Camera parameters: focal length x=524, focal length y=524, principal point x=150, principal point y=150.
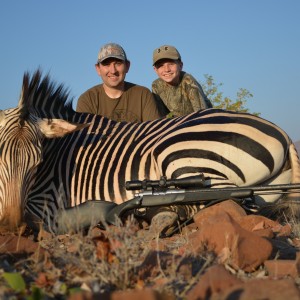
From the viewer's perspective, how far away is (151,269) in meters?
2.34

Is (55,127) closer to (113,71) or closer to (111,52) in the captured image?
(113,71)

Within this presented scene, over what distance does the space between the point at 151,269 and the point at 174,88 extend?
17.3 feet

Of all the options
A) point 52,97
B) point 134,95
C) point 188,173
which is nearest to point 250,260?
point 188,173

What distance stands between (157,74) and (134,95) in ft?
4.06

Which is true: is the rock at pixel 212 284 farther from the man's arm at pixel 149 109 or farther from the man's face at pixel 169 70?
the man's face at pixel 169 70

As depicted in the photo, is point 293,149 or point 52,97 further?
point 52,97

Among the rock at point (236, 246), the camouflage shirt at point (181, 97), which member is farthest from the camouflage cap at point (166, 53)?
the rock at point (236, 246)

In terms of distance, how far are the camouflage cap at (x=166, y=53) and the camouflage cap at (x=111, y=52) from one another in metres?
0.84

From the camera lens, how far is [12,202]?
3740mm

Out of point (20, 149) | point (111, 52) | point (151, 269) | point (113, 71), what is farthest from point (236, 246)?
point (111, 52)

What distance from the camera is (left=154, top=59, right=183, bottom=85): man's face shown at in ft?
24.0

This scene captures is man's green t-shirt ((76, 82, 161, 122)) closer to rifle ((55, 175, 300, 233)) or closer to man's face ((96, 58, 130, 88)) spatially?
man's face ((96, 58, 130, 88))

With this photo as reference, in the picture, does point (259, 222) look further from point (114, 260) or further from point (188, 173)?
point (114, 260)

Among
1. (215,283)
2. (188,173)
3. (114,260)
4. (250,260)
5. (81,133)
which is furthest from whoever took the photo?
(81,133)
